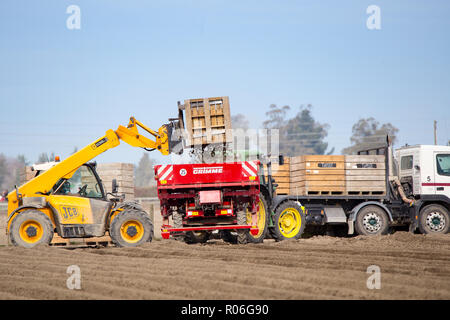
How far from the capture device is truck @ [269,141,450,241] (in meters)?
18.6

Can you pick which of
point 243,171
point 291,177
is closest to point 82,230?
point 243,171

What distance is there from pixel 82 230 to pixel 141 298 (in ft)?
24.3

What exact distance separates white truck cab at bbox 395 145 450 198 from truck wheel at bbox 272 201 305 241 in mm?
3942

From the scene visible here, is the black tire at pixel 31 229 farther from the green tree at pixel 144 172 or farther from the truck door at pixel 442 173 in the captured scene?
the green tree at pixel 144 172

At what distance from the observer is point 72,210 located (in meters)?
14.9

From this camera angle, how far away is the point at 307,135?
99875 millimetres

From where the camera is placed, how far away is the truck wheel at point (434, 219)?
19.1 meters

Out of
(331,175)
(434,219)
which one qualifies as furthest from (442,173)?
(331,175)

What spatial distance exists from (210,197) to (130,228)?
2.00 metres

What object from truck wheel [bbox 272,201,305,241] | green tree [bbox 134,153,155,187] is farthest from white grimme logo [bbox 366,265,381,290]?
green tree [bbox 134,153,155,187]

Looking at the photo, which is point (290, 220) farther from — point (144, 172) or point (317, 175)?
point (144, 172)

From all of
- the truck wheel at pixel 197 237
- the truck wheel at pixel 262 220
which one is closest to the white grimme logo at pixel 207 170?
the truck wheel at pixel 262 220
